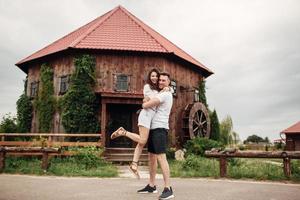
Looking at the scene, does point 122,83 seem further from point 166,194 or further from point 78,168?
point 166,194

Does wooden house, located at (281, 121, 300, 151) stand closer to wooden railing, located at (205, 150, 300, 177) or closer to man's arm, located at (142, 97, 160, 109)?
wooden railing, located at (205, 150, 300, 177)

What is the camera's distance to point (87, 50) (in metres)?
16.1

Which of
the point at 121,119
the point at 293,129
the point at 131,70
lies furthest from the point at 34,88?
the point at 293,129

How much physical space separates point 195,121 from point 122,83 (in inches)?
204

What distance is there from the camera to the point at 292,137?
31.0m

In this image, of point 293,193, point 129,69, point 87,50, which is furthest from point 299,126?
point 293,193

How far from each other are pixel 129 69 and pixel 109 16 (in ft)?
16.5

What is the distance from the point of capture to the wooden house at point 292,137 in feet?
99.2

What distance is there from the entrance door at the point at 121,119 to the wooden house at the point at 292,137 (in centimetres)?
2054

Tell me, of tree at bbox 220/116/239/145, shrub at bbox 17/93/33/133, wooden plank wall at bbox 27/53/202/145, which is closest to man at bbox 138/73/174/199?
wooden plank wall at bbox 27/53/202/145

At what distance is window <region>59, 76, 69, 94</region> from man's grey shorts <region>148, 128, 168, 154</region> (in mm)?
12289

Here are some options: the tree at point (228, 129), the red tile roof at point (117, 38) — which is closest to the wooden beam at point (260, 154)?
the red tile roof at point (117, 38)

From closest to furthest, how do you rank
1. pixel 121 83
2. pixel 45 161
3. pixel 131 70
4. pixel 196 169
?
pixel 45 161
pixel 196 169
pixel 121 83
pixel 131 70

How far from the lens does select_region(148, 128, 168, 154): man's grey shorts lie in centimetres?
497
